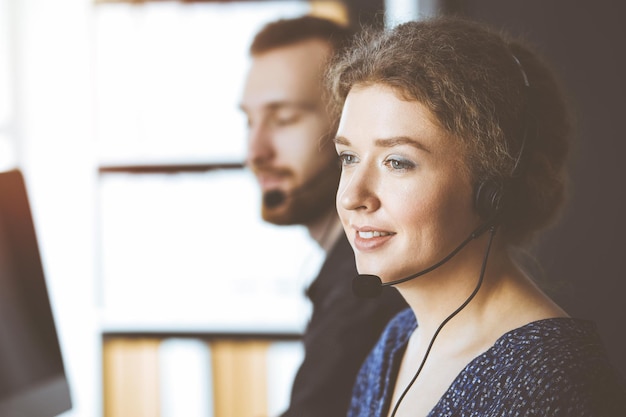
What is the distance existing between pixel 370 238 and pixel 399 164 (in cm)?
11

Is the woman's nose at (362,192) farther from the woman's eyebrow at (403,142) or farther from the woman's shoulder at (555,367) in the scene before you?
the woman's shoulder at (555,367)

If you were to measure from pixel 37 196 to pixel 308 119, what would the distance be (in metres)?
1.42

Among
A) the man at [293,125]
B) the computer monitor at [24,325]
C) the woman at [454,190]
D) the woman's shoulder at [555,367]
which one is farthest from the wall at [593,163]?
the computer monitor at [24,325]

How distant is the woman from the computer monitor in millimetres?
516

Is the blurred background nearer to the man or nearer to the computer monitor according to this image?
the man

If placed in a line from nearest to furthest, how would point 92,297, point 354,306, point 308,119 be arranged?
point 354,306 → point 308,119 → point 92,297

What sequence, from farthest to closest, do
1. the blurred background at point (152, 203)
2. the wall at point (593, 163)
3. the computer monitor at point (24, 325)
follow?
the blurred background at point (152, 203) → the wall at point (593, 163) → the computer monitor at point (24, 325)

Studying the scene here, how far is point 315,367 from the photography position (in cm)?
136

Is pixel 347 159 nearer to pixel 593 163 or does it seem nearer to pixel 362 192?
pixel 362 192

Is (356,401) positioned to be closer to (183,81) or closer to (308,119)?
(308,119)

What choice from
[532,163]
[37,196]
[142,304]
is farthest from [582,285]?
[37,196]

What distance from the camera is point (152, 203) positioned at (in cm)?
258

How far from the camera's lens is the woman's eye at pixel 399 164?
97 cm

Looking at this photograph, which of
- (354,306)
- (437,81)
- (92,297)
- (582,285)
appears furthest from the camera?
(92,297)
